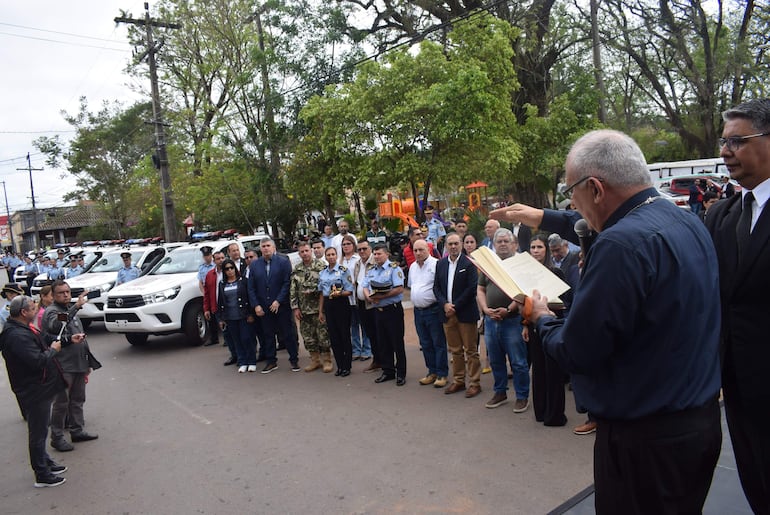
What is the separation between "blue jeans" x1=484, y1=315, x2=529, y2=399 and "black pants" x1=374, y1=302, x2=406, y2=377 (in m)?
1.54

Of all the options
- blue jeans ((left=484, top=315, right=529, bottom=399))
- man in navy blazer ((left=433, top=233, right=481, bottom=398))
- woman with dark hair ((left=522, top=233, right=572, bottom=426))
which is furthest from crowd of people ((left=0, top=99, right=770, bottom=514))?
man in navy blazer ((left=433, top=233, right=481, bottom=398))

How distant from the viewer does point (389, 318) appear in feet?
24.8

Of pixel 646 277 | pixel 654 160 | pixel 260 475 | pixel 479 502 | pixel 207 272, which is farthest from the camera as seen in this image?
pixel 654 160

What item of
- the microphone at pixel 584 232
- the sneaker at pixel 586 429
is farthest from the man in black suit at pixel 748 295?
the sneaker at pixel 586 429

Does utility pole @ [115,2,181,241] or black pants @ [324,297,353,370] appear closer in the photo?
black pants @ [324,297,353,370]

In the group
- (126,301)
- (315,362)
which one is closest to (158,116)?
(126,301)

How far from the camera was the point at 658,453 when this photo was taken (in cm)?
200

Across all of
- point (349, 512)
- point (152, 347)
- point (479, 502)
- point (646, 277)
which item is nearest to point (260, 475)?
point (349, 512)

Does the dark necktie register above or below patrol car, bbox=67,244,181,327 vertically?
above

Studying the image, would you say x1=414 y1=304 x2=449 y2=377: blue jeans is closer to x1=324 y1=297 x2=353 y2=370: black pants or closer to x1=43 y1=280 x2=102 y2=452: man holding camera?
x1=324 y1=297 x2=353 y2=370: black pants

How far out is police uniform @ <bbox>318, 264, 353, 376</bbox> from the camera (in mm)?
8117

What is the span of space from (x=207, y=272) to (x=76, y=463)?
4.84m

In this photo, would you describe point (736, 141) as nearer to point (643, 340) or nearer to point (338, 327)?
point (643, 340)

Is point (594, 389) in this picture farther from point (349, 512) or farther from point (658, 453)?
point (349, 512)
